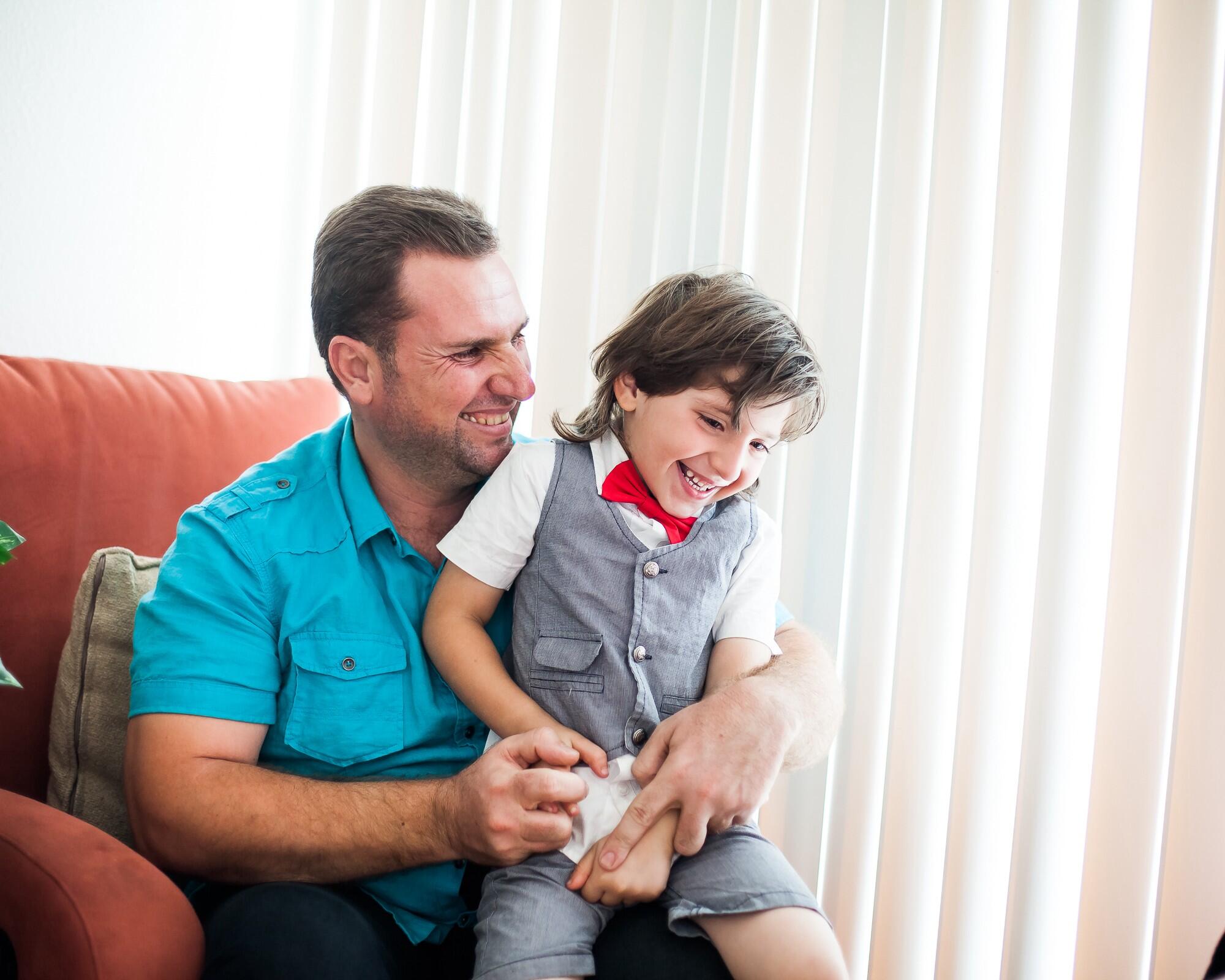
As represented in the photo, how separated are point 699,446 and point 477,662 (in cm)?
40

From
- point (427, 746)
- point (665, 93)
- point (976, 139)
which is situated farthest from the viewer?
point (665, 93)

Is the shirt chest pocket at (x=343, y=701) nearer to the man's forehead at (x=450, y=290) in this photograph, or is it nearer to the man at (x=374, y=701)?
the man at (x=374, y=701)

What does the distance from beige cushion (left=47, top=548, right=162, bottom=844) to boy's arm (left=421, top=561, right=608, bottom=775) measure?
42cm

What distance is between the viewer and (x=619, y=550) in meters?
1.25

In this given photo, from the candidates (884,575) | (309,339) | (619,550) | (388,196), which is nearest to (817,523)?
(884,575)

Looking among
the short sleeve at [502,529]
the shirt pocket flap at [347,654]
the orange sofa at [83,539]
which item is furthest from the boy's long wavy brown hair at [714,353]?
the orange sofa at [83,539]

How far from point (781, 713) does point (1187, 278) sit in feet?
2.93

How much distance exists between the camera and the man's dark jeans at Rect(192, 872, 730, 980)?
1.00 meters

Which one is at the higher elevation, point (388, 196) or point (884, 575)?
point (388, 196)

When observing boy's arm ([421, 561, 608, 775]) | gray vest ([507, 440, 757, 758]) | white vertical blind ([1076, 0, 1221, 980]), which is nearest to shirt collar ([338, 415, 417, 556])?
boy's arm ([421, 561, 608, 775])

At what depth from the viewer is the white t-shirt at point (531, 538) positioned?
127 centimetres

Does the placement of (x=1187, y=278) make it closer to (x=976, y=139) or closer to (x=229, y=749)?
(x=976, y=139)

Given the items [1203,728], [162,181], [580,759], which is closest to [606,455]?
[580,759]

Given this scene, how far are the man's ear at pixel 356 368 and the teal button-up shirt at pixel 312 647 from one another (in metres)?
0.15
